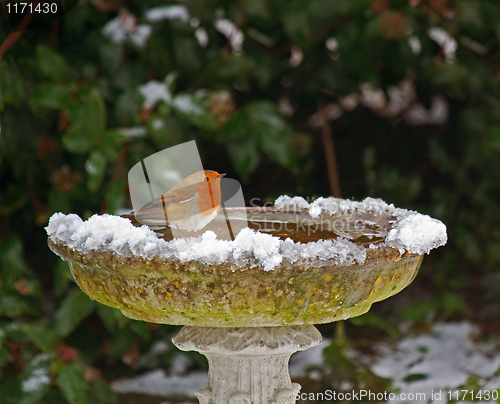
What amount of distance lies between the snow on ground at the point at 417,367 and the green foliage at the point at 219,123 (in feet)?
0.50

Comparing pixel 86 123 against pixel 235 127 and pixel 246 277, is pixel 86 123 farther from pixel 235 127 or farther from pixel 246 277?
pixel 246 277

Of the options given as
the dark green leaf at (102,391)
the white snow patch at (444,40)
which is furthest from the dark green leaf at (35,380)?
the white snow patch at (444,40)

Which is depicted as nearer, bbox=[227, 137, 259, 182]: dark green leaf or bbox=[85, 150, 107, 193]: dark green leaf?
bbox=[85, 150, 107, 193]: dark green leaf

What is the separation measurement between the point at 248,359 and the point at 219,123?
3.14 feet

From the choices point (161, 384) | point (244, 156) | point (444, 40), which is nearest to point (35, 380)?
point (161, 384)

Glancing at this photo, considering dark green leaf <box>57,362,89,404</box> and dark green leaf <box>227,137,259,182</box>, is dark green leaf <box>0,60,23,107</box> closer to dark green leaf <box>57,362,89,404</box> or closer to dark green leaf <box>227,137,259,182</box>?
dark green leaf <box>227,137,259,182</box>

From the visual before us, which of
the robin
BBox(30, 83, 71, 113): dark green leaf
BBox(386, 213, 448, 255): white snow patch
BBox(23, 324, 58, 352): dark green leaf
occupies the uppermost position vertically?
the robin

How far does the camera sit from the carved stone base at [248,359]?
2.72 feet

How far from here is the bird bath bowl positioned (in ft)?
2.14

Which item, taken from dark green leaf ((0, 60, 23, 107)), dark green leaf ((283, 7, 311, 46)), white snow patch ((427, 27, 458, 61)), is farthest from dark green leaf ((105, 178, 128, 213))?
white snow patch ((427, 27, 458, 61))

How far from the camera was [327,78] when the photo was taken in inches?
74.4

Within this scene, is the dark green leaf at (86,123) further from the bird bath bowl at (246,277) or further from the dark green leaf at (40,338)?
the bird bath bowl at (246,277)

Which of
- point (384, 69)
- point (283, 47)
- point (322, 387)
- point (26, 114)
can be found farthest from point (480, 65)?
point (26, 114)

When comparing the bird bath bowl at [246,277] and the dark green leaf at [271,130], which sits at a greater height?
the bird bath bowl at [246,277]
